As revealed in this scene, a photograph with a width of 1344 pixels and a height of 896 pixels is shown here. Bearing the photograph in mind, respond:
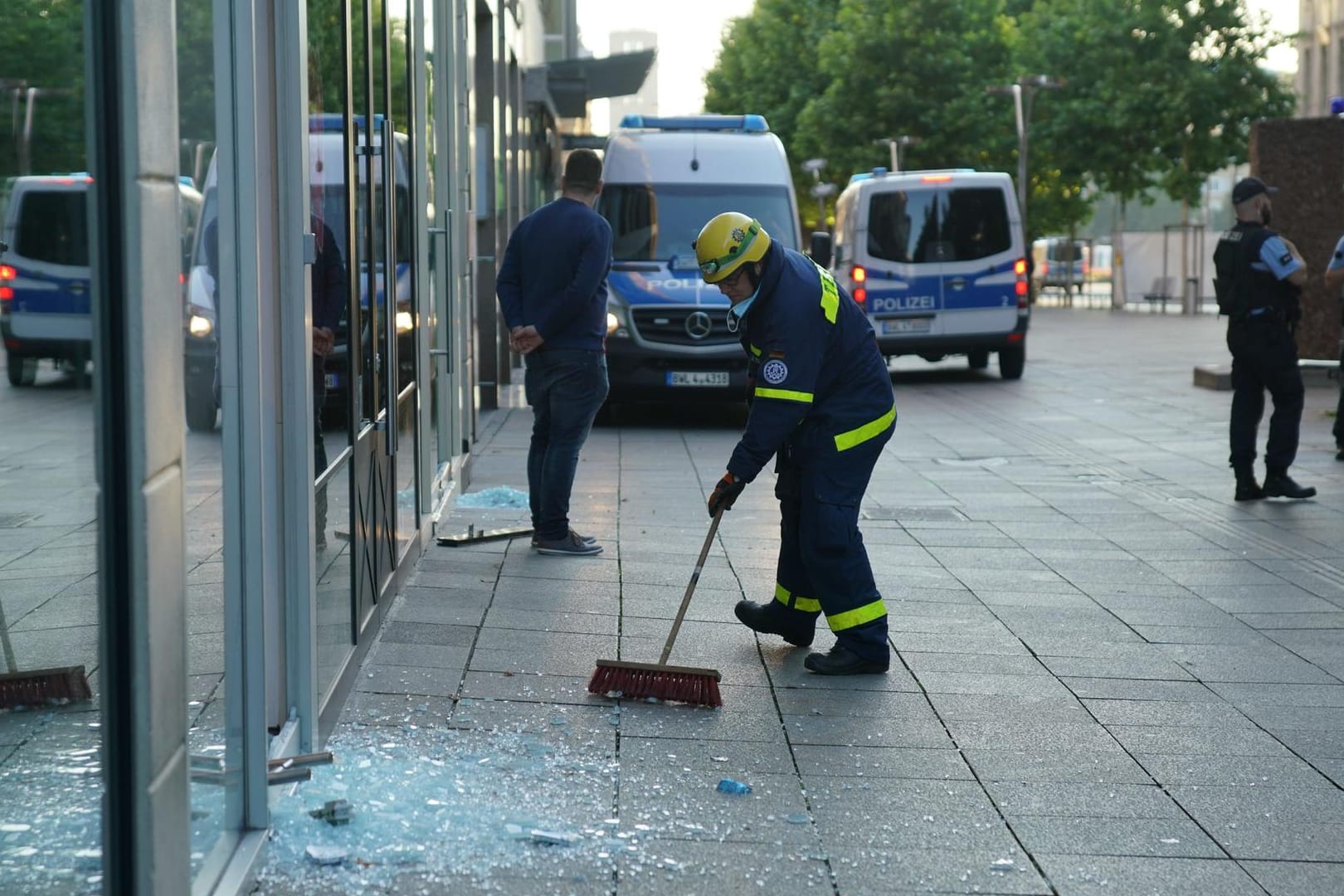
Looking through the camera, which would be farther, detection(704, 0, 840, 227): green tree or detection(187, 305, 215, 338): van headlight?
detection(704, 0, 840, 227): green tree

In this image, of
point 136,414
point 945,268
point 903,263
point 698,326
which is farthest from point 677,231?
point 136,414

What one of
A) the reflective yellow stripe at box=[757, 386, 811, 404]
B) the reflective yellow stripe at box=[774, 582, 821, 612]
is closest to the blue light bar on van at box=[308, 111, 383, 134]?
the reflective yellow stripe at box=[757, 386, 811, 404]

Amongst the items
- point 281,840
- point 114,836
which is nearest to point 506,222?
point 281,840

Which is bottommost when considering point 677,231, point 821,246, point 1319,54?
point 821,246

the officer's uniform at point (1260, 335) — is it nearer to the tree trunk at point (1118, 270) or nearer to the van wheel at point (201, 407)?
the van wheel at point (201, 407)

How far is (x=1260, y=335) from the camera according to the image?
10.6 metres

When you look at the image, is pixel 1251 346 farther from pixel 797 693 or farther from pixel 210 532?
pixel 210 532

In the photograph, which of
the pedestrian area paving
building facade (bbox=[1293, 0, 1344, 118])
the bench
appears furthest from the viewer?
building facade (bbox=[1293, 0, 1344, 118])

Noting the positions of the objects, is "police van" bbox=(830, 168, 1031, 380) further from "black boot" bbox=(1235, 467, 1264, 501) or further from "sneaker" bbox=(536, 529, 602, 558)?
"sneaker" bbox=(536, 529, 602, 558)

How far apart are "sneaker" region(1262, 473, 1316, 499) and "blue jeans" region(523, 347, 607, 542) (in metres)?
4.39

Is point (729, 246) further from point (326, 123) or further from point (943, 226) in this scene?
point (943, 226)

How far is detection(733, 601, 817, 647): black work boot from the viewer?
6527mm

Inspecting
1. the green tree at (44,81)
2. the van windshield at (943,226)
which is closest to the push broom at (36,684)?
the green tree at (44,81)

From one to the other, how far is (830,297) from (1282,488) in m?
→ 5.55
